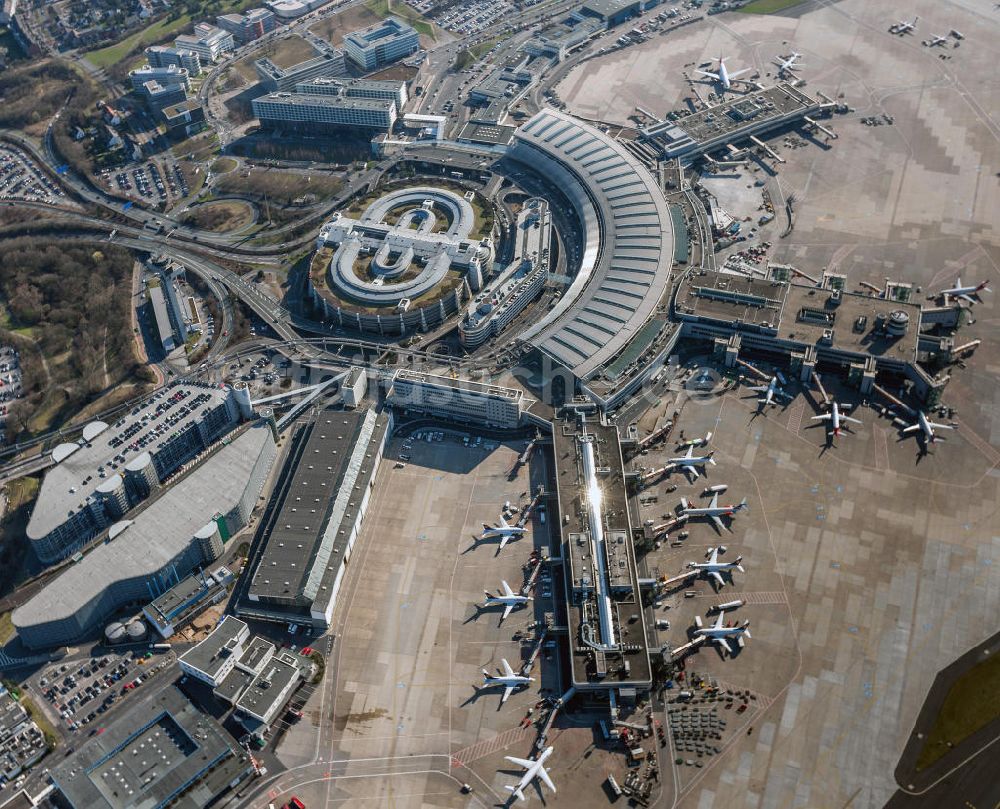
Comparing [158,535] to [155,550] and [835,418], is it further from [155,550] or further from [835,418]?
[835,418]

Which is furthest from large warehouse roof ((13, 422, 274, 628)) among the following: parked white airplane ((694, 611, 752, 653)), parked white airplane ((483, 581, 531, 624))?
parked white airplane ((694, 611, 752, 653))

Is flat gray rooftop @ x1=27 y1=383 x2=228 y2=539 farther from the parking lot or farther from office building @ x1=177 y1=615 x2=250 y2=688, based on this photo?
office building @ x1=177 y1=615 x2=250 y2=688

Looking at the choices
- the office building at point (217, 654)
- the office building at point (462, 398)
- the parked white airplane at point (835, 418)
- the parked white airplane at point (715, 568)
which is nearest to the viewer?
the office building at point (217, 654)

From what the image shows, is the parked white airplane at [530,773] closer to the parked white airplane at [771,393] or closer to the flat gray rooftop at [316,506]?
the flat gray rooftop at [316,506]

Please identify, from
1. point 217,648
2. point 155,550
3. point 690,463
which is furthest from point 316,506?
point 690,463

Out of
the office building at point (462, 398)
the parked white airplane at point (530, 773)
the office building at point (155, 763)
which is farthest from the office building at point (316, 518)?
the parked white airplane at point (530, 773)

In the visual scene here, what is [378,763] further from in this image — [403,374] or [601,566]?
A: [403,374]

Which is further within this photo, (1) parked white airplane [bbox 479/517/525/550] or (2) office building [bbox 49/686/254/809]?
(1) parked white airplane [bbox 479/517/525/550]
